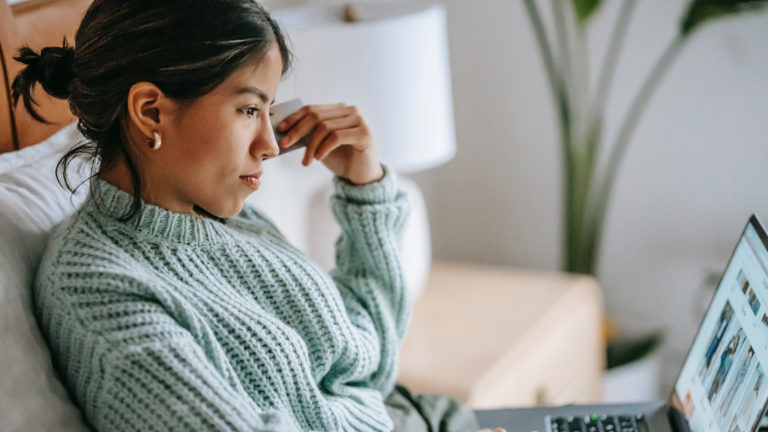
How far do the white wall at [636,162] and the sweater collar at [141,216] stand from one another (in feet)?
3.23

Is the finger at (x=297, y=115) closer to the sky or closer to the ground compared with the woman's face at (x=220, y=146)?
closer to the sky

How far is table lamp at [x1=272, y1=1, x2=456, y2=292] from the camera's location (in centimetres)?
150

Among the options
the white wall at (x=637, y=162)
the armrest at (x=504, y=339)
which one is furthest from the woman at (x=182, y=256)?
the white wall at (x=637, y=162)

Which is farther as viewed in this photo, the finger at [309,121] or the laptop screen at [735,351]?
the finger at [309,121]

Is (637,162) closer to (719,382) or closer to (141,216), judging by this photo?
(719,382)

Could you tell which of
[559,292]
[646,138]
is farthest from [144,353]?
[646,138]

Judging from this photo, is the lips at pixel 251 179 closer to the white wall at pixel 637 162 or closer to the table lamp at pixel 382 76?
the table lamp at pixel 382 76

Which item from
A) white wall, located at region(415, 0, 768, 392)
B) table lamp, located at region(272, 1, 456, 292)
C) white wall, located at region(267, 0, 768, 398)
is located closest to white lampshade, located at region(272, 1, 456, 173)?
table lamp, located at region(272, 1, 456, 292)

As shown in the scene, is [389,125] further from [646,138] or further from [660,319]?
[660,319]

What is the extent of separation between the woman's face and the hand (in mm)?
185

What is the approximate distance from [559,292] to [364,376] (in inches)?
34.7

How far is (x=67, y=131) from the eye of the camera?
3.59 feet

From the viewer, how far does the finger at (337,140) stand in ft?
3.76

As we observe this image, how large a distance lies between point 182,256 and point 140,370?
6.8 inches
